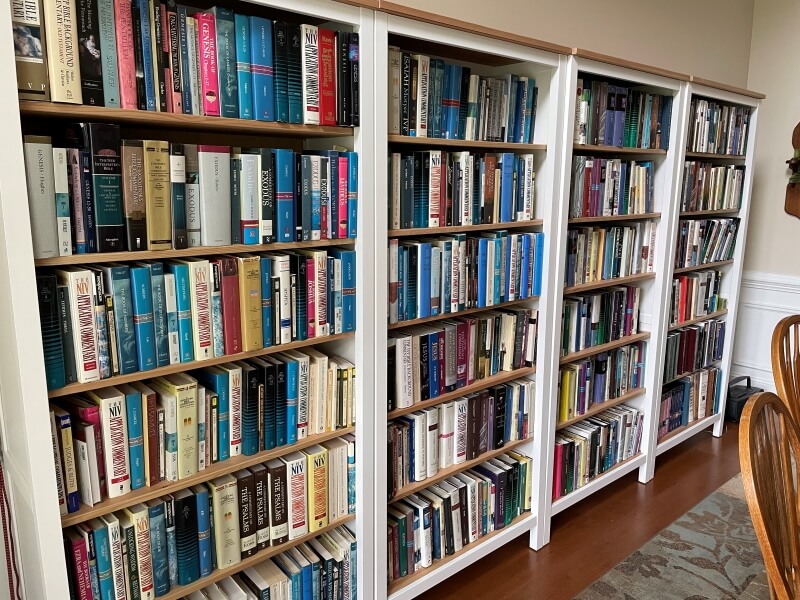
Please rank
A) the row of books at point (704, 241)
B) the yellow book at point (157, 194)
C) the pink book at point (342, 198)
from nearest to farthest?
1. the yellow book at point (157, 194)
2. the pink book at point (342, 198)
3. the row of books at point (704, 241)

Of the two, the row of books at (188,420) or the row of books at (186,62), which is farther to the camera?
the row of books at (188,420)

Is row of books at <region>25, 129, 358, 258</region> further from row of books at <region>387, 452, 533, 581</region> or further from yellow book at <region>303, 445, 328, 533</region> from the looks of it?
row of books at <region>387, 452, 533, 581</region>

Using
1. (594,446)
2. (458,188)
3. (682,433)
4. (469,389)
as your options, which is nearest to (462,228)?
(458,188)

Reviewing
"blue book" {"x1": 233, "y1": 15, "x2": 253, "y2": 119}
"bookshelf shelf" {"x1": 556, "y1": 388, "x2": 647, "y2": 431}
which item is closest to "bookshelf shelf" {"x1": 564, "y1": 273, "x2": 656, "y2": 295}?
"bookshelf shelf" {"x1": 556, "y1": 388, "x2": 647, "y2": 431}

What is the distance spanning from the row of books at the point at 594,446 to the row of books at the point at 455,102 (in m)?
1.26

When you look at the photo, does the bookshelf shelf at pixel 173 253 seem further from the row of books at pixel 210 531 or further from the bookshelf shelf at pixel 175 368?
the row of books at pixel 210 531

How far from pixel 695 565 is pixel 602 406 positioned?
2.23 ft

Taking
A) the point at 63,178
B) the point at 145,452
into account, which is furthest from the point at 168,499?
the point at 63,178

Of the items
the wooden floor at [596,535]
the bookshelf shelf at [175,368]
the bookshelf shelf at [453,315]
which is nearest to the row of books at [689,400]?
the wooden floor at [596,535]

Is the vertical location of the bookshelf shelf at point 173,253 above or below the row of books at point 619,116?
below

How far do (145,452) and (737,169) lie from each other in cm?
304

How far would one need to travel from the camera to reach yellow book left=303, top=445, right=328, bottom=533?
5.29 feet

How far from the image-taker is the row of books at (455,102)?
1.62 metres

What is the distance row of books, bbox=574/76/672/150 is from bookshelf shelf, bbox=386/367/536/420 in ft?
2.88
